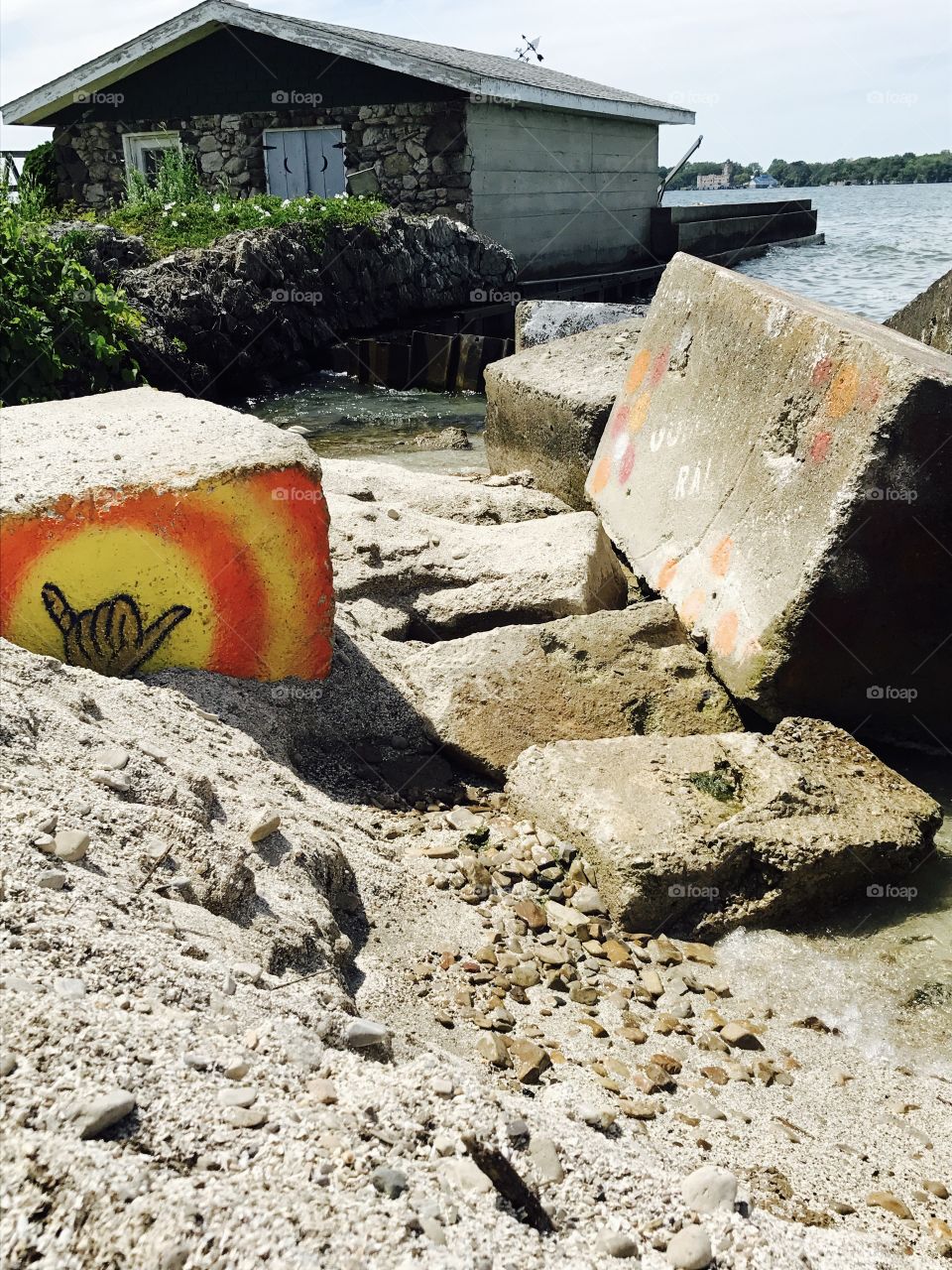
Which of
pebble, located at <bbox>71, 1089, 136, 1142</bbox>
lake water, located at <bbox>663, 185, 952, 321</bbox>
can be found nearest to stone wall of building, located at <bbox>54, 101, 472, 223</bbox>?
lake water, located at <bbox>663, 185, 952, 321</bbox>

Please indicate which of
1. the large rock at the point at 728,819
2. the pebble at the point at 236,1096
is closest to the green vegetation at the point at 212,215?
the large rock at the point at 728,819

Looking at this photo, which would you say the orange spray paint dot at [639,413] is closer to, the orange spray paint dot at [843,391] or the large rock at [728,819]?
the orange spray paint dot at [843,391]

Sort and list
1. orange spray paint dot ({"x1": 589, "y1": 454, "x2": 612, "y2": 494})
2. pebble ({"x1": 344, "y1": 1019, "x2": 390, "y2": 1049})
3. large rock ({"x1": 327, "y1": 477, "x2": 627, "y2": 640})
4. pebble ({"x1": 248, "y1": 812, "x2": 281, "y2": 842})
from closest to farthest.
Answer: pebble ({"x1": 344, "y1": 1019, "x2": 390, "y2": 1049}) < pebble ({"x1": 248, "y1": 812, "x2": 281, "y2": 842}) < large rock ({"x1": 327, "y1": 477, "x2": 627, "y2": 640}) < orange spray paint dot ({"x1": 589, "y1": 454, "x2": 612, "y2": 494})

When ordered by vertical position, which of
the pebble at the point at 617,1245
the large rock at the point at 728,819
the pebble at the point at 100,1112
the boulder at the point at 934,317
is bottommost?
the large rock at the point at 728,819

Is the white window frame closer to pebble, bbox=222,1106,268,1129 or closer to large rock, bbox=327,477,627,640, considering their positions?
large rock, bbox=327,477,627,640

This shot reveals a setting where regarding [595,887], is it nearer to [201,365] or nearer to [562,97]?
[201,365]

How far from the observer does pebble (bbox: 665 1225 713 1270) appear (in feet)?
5.34

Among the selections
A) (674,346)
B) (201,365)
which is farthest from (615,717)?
(201,365)

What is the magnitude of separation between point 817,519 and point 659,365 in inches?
70.3

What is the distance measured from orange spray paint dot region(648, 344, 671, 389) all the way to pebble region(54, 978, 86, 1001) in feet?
12.8

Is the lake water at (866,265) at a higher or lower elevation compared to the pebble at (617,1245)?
higher

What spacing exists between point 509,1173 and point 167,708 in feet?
6.39

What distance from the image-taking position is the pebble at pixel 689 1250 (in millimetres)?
1628

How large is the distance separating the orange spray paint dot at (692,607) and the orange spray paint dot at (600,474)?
52.1 inches
